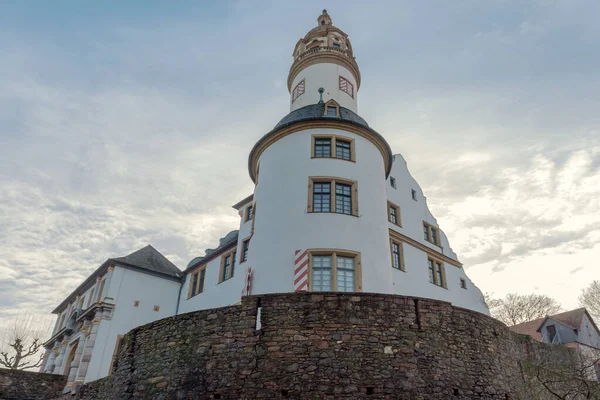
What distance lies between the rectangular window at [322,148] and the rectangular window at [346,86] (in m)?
5.84

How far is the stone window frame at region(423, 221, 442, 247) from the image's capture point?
86.5 ft

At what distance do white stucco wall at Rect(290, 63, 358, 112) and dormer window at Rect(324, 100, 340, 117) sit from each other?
7.46ft

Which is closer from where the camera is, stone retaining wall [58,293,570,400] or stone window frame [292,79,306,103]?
stone retaining wall [58,293,570,400]

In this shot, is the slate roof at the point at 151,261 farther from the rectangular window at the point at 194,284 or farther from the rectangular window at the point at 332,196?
the rectangular window at the point at 332,196

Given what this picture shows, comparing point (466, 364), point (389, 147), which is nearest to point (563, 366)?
point (466, 364)

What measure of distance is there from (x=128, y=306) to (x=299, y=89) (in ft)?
56.1

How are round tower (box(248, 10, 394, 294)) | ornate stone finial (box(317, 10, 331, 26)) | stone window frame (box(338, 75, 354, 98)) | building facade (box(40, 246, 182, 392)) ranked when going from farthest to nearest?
1. ornate stone finial (box(317, 10, 331, 26))
2. building facade (box(40, 246, 182, 392))
3. stone window frame (box(338, 75, 354, 98))
4. round tower (box(248, 10, 394, 294))

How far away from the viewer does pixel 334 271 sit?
16078 mm

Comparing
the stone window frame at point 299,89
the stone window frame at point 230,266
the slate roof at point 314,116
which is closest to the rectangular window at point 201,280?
the stone window frame at point 230,266

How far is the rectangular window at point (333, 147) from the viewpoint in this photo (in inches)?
747

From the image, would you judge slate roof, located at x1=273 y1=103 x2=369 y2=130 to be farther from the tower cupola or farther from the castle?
the tower cupola

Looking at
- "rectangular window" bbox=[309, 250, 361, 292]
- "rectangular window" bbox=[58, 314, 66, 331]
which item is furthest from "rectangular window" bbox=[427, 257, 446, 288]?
"rectangular window" bbox=[58, 314, 66, 331]

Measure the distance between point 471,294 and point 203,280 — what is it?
16441 millimetres

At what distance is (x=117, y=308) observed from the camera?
2855 centimetres
